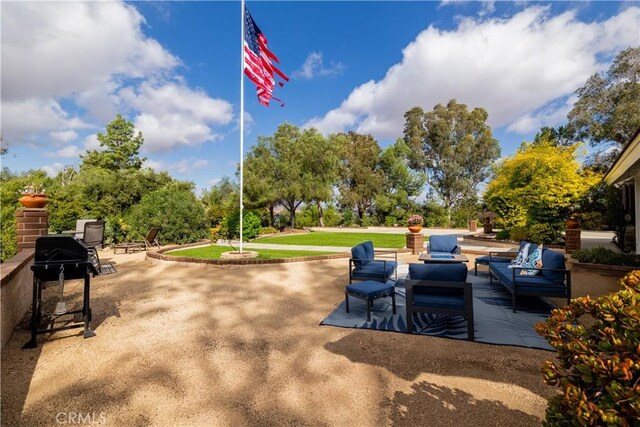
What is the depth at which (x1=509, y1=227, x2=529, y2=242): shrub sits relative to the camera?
A: 12695mm

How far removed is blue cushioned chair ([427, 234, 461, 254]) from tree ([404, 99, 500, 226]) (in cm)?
2800

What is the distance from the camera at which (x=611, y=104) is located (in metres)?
22.4

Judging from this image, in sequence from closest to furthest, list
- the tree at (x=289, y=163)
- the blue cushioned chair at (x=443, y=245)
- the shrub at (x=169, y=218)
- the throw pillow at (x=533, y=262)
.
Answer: the throw pillow at (x=533, y=262) → the blue cushioned chair at (x=443, y=245) → the shrub at (x=169, y=218) → the tree at (x=289, y=163)

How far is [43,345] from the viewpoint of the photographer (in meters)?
3.80

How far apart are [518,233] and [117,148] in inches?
1562

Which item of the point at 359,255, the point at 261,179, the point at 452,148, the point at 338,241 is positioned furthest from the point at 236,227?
the point at 452,148

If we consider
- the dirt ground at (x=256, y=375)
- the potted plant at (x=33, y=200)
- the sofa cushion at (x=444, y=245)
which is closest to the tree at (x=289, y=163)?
the sofa cushion at (x=444, y=245)

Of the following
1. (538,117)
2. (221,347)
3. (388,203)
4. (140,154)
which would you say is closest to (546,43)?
(221,347)

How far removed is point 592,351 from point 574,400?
25cm

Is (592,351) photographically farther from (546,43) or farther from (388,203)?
(388,203)

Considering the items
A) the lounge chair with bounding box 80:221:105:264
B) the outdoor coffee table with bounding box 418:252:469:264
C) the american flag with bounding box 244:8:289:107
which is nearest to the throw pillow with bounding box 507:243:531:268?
the outdoor coffee table with bounding box 418:252:469:264

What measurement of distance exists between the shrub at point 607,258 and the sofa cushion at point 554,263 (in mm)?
4545

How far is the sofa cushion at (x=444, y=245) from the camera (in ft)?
26.3

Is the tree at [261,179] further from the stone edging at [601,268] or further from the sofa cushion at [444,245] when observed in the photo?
the stone edging at [601,268]
